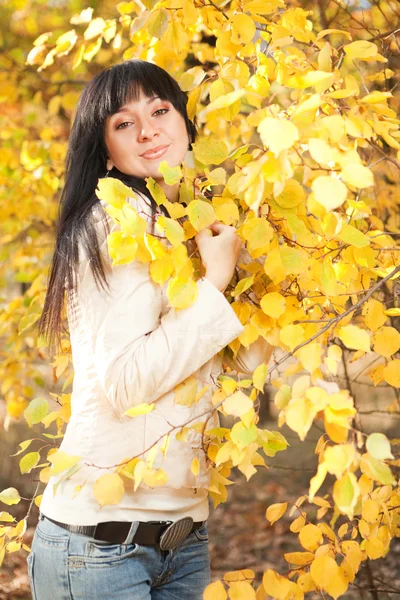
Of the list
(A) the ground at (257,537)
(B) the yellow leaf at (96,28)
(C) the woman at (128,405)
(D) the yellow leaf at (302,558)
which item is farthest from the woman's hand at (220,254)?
(A) the ground at (257,537)

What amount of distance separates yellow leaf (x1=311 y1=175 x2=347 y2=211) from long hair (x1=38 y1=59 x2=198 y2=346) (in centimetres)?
56

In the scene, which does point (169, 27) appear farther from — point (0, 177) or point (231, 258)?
point (0, 177)

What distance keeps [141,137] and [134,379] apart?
0.51 meters

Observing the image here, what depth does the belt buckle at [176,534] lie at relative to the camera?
4.33ft

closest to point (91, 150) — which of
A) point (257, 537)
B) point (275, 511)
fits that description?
point (275, 511)

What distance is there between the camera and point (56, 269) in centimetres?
139

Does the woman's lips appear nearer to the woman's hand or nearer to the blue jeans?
the woman's hand

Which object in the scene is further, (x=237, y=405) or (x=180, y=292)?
(x=180, y=292)

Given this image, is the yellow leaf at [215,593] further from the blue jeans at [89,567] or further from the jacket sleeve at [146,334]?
the jacket sleeve at [146,334]

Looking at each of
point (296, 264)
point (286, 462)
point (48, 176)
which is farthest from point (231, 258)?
point (286, 462)

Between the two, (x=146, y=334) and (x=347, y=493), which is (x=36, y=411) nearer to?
(x=146, y=334)

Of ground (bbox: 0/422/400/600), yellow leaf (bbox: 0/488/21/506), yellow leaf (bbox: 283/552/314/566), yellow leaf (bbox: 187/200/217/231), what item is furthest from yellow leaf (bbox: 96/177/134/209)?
ground (bbox: 0/422/400/600)

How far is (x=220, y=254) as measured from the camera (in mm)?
1301

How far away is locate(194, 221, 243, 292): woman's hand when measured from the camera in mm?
1297
